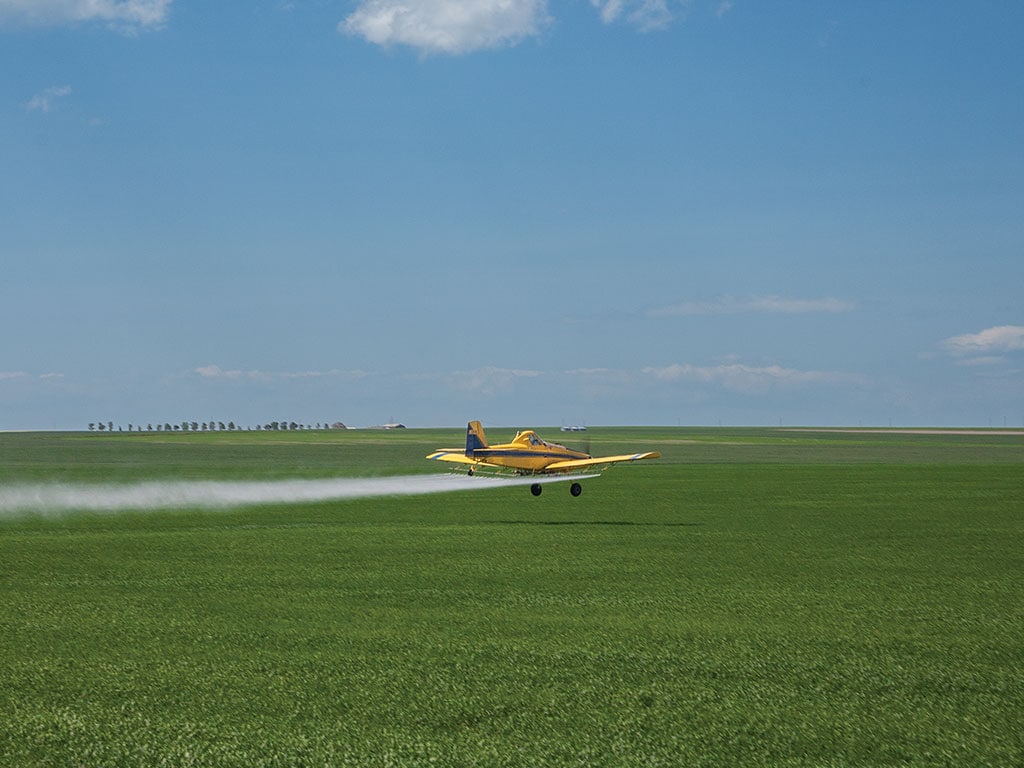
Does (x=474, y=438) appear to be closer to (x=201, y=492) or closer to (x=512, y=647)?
(x=201, y=492)

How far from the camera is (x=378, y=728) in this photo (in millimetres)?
7895

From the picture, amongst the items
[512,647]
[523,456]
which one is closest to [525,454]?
[523,456]

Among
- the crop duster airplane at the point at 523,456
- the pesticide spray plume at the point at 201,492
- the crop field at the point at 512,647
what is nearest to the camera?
the crop field at the point at 512,647

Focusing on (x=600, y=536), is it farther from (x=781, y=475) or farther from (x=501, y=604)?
(x=781, y=475)

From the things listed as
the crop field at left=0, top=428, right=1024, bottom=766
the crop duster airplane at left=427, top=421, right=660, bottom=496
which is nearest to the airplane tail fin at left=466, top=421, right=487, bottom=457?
the crop duster airplane at left=427, top=421, right=660, bottom=496

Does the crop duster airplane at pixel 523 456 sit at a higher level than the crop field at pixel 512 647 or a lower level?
higher

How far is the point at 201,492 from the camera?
135 feet

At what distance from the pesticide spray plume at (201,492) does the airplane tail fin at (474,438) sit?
1338 millimetres

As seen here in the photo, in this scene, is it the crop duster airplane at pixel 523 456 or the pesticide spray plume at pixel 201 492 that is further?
the crop duster airplane at pixel 523 456

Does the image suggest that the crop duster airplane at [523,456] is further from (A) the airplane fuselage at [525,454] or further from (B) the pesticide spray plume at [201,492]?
(B) the pesticide spray plume at [201,492]

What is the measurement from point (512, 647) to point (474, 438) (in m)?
30.6

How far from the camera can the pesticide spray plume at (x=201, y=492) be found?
3347cm

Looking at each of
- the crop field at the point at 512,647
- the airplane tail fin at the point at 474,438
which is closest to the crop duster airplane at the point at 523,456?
the airplane tail fin at the point at 474,438

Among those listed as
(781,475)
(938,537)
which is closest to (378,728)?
(938,537)
